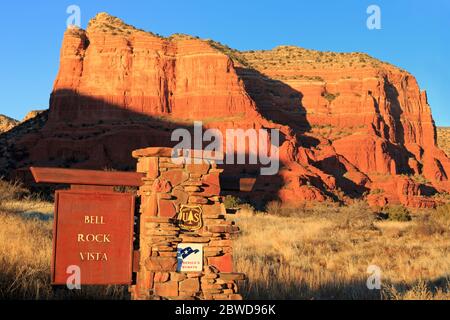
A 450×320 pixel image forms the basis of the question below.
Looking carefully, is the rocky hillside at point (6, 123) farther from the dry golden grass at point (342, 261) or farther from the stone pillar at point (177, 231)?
the stone pillar at point (177, 231)

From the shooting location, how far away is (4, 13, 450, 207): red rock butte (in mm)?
70438

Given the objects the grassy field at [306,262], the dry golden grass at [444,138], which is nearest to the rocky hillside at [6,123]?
the grassy field at [306,262]

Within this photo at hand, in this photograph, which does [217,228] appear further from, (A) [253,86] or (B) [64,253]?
(A) [253,86]

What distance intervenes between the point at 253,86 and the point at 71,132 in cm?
3358

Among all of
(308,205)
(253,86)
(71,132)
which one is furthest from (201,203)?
(253,86)

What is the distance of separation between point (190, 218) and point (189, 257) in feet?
1.80

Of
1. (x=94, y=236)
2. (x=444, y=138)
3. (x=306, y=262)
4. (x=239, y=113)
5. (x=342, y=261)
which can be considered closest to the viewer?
(x=94, y=236)

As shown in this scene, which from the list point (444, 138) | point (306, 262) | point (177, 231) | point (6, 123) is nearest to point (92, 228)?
point (177, 231)

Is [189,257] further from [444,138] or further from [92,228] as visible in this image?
[444,138]

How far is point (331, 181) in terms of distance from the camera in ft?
224

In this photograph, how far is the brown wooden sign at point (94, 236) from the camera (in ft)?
22.7

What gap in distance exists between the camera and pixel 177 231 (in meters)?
7.21
